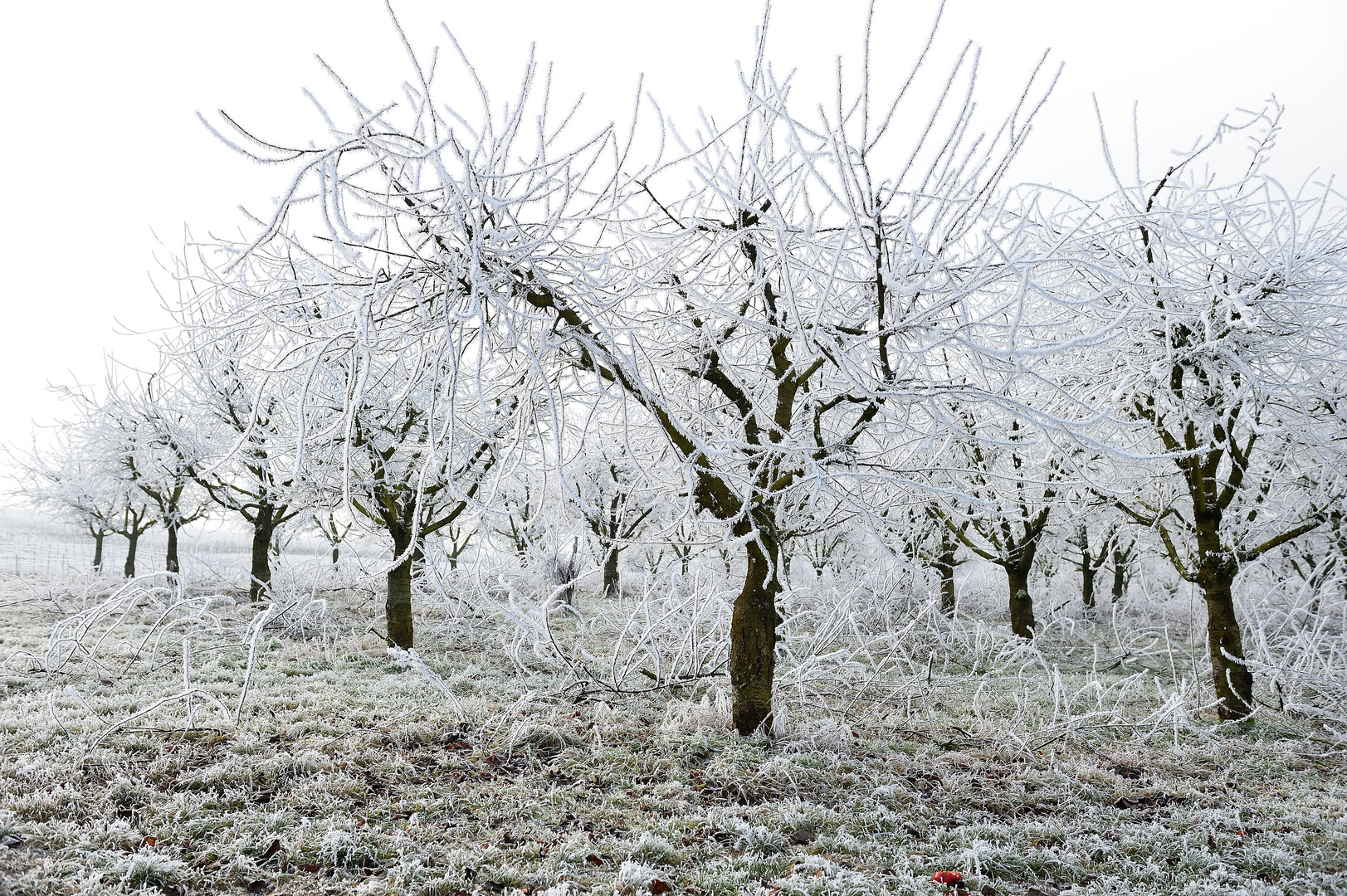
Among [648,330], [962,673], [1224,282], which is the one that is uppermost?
[1224,282]

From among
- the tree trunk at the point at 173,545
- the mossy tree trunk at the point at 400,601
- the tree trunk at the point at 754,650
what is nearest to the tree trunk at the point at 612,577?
the mossy tree trunk at the point at 400,601

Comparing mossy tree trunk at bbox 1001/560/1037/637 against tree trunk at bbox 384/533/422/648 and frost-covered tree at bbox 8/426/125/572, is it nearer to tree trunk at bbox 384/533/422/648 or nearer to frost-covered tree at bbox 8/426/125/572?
tree trunk at bbox 384/533/422/648

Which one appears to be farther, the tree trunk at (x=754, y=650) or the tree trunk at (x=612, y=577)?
the tree trunk at (x=612, y=577)

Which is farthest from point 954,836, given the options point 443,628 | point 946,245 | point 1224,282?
point 443,628

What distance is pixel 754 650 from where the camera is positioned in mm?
5043

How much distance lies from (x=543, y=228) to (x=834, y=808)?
3647 mm

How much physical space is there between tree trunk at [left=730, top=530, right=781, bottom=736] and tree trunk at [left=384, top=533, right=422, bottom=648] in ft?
16.9

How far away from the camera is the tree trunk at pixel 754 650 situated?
5.05 meters

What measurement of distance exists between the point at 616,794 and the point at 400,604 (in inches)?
218

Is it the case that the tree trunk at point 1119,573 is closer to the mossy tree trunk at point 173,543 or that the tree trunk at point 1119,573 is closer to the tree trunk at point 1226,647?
the tree trunk at point 1226,647

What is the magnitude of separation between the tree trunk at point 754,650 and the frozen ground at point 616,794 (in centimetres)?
20

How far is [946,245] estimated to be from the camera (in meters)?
3.68

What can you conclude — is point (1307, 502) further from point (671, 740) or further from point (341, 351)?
point (341, 351)

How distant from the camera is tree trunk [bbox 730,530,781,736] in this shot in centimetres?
505
